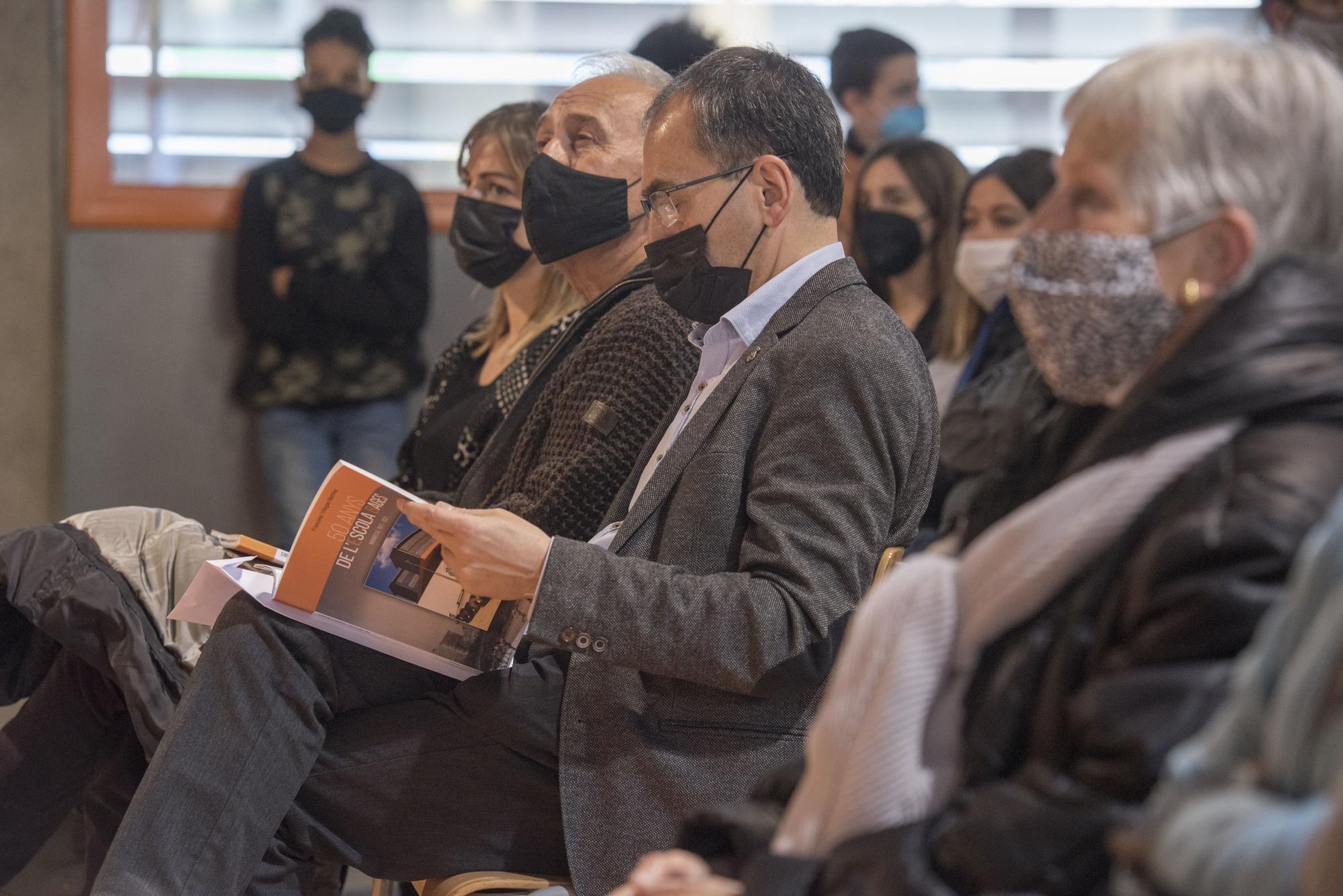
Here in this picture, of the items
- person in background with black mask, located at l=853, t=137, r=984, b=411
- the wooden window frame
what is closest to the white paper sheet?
person in background with black mask, located at l=853, t=137, r=984, b=411

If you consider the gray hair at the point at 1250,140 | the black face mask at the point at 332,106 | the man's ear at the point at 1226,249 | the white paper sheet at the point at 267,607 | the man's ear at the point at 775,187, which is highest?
the gray hair at the point at 1250,140

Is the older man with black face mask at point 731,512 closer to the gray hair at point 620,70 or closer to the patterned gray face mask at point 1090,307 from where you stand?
the patterned gray face mask at point 1090,307

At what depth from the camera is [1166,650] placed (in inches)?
38.0

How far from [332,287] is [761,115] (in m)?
2.63

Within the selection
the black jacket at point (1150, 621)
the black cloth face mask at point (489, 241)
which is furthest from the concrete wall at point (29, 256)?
the black jacket at point (1150, 621)

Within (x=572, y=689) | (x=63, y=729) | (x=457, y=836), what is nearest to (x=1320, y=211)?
(x=572, y=689)

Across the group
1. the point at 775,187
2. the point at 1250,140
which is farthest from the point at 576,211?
the point at 1250,140

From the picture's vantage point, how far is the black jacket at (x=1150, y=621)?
3.13 feet

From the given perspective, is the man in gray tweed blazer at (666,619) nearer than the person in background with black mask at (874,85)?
Yes

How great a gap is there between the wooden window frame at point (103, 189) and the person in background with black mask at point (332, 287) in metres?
0.28

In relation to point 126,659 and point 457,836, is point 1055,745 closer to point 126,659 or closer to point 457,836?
point 457,836

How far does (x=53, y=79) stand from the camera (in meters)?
4.60

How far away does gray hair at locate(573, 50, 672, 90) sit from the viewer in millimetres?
2508

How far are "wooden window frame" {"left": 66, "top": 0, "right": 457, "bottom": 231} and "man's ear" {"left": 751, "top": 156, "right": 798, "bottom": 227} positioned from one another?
289 centimetres
